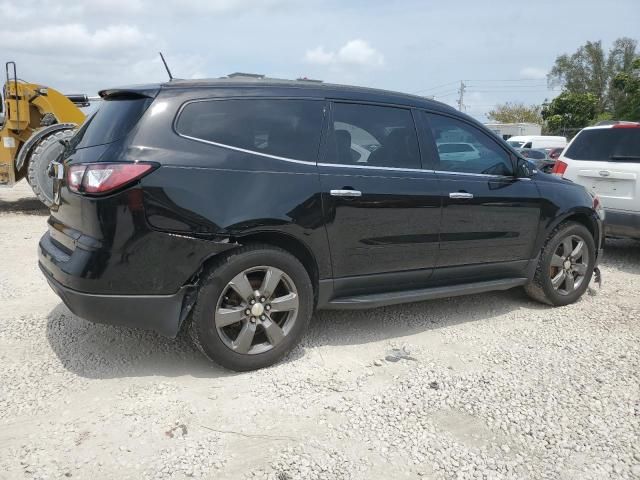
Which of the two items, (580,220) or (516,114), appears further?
(516,114)

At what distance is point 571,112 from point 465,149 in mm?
50401

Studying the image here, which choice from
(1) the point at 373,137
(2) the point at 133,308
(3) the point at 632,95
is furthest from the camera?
(3) the point at 632,95

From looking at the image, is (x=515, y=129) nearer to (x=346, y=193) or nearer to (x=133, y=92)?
(x=346, y=193)

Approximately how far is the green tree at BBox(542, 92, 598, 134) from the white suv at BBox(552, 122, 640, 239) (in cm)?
4534

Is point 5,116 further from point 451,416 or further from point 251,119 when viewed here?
point 451,416

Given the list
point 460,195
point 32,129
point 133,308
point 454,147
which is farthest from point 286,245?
point 32,129

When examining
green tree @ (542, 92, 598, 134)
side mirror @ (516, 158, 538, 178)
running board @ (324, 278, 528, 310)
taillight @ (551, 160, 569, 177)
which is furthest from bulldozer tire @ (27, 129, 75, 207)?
green tree @ (542, 92, 598, 134)

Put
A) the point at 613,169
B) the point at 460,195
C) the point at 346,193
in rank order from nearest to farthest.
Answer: the point at 346,193 → the point at 460,195 → the point at 613,169

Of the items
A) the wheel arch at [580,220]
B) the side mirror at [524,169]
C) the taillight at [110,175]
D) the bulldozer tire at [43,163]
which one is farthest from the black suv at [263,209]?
the bulldozer tire at [43,163]

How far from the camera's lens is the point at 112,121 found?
348cm

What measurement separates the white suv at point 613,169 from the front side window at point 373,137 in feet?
12.5

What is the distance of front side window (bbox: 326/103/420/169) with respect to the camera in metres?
3.94

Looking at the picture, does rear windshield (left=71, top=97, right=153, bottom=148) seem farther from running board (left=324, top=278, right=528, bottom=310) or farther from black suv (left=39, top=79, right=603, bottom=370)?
running board (left=324, top=278, right=528, bottom=310)

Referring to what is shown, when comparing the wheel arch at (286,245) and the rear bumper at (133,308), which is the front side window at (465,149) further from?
the rear bumper at (133,308)
